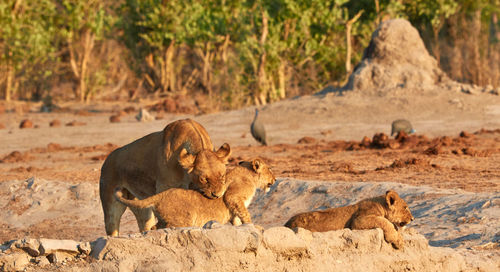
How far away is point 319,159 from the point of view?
1535 centimetres

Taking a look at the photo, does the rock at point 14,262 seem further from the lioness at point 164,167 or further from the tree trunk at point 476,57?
the tree trunk at point 476,57

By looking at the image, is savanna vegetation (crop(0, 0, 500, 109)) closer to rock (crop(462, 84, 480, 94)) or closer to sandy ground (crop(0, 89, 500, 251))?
sandy ground (crop(0, 89, 500, 251))

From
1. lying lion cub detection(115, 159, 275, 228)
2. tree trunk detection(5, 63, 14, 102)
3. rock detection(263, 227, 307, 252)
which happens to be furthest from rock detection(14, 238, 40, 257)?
tree trunk detection(5, 63, 14, 102)

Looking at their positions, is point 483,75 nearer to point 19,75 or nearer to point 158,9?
point 158,9


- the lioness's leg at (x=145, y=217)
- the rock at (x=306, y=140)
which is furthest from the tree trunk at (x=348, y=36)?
the lioness's leg at (x=145, y=217)

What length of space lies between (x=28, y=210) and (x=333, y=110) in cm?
1226

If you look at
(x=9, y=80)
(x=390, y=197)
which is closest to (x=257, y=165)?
(x=390, y=197)

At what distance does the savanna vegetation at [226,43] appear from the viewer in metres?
25.7

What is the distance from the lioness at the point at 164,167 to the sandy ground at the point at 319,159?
9.05ft

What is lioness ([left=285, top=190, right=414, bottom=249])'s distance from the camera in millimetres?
6262

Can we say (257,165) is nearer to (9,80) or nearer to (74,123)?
(74,123)

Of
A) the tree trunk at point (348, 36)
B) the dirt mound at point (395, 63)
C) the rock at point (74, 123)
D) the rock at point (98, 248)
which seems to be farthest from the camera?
the tree trunk at point (348, 36)

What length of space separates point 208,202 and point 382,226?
1410mm

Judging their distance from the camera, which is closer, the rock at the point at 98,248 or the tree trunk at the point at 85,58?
the rock at the point at 98,248
